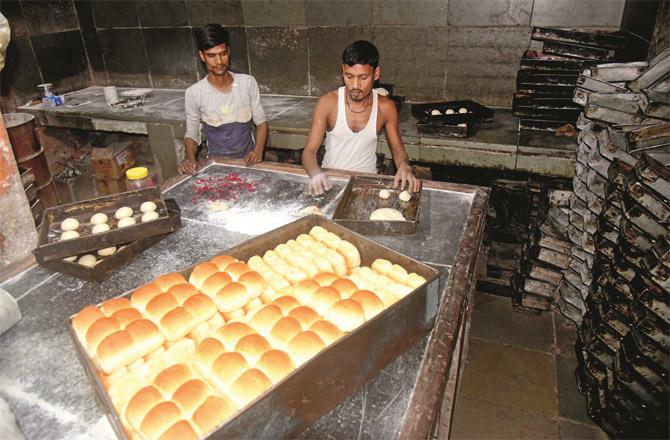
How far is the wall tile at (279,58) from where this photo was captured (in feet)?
21.5

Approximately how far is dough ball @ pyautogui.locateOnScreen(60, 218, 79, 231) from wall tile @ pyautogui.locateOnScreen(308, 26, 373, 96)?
4759 mm

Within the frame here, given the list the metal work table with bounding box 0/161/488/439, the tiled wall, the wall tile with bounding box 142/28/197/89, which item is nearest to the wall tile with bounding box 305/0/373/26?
the tiled wall

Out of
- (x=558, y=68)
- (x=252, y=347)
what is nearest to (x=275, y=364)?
(x=252, y=347)

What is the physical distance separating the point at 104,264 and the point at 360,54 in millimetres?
2236

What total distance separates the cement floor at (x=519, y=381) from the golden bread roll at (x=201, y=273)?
239 centimetres

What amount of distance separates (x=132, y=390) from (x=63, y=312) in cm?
83

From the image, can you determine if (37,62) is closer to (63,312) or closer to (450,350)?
(63,312)

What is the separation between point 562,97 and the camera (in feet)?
15.9

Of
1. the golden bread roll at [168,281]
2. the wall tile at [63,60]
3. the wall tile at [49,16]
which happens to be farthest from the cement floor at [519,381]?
the wall tile at [49,16]

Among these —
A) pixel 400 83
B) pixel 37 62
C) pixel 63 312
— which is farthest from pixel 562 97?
pixel 37 62

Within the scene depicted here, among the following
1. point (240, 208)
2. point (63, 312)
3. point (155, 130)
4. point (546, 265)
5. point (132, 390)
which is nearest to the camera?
point (132, 390)

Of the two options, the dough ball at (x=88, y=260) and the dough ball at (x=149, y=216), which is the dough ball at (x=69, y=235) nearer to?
the dough ball at (x=88, y=260)

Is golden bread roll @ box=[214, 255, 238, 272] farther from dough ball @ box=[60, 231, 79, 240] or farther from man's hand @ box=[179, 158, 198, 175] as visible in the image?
man's hand @ box=[179, 158, 198, 175]

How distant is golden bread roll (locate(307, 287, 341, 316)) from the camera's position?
5.75ft
